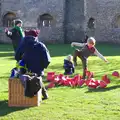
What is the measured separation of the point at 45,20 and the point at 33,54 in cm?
2251

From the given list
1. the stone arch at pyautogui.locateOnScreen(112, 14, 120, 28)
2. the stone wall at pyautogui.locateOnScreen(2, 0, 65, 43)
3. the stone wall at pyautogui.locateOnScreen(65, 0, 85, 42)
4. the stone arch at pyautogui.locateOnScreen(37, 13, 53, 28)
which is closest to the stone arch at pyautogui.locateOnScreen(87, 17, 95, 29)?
the stone wall at pyautogui.locateOnScreen(65, 0, 85, 42)

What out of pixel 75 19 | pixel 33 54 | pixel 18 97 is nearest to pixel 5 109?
pixel 18 97

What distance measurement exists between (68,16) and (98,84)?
19.5 metres

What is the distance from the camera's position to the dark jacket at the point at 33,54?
6.57 metres

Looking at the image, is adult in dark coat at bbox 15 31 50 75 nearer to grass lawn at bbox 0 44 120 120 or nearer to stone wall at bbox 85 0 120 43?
grass lawn at bbox 0 44 120 120

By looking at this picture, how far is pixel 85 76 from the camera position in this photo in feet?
30.8

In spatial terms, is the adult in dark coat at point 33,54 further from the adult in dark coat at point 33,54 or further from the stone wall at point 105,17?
the stone wall at point 105,17

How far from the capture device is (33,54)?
659cm

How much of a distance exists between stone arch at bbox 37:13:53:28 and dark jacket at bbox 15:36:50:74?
21.2 meters

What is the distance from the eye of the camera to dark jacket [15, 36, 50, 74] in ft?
21.6

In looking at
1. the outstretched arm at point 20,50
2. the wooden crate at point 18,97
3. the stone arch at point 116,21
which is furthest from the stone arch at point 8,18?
the wooden crate at point 18,97

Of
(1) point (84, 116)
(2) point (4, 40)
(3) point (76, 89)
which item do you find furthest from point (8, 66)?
(2) point (4, 40)

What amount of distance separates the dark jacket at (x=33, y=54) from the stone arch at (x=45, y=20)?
21.2m

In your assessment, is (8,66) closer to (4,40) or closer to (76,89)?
(76,89)
